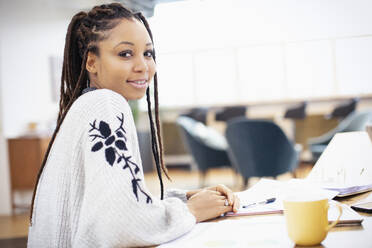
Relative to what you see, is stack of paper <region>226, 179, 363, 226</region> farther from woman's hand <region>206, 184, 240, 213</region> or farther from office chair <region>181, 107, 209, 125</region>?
office chair <region>181, 107, 209, 125</region>

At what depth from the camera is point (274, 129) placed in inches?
150

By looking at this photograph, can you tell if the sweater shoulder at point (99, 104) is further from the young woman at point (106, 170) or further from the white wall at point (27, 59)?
the white wall at point (27, 59)

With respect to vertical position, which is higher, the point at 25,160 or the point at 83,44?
the point at 83,44

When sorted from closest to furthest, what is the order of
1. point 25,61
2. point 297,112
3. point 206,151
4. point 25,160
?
point 206,151 < point 25,160 < point 25,61 < point 297,112

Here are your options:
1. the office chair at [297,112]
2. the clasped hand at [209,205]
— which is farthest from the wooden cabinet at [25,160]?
the clasped hand at [209,205]

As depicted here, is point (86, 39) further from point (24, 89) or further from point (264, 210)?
point (24, 89)

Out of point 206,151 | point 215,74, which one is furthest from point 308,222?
point 215,74

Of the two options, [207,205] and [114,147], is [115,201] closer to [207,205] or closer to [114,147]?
[114,147]

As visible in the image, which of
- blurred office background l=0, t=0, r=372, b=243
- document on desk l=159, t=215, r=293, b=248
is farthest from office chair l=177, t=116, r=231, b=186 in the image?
document on desk l=159, t=215, r=293, b=248

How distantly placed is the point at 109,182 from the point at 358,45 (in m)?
5.61

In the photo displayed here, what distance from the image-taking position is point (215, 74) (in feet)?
25.7

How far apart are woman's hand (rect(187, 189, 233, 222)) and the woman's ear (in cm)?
39

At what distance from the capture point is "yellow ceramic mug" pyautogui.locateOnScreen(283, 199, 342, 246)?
2.37 feet

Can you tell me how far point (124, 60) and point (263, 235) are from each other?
1.63 ft
